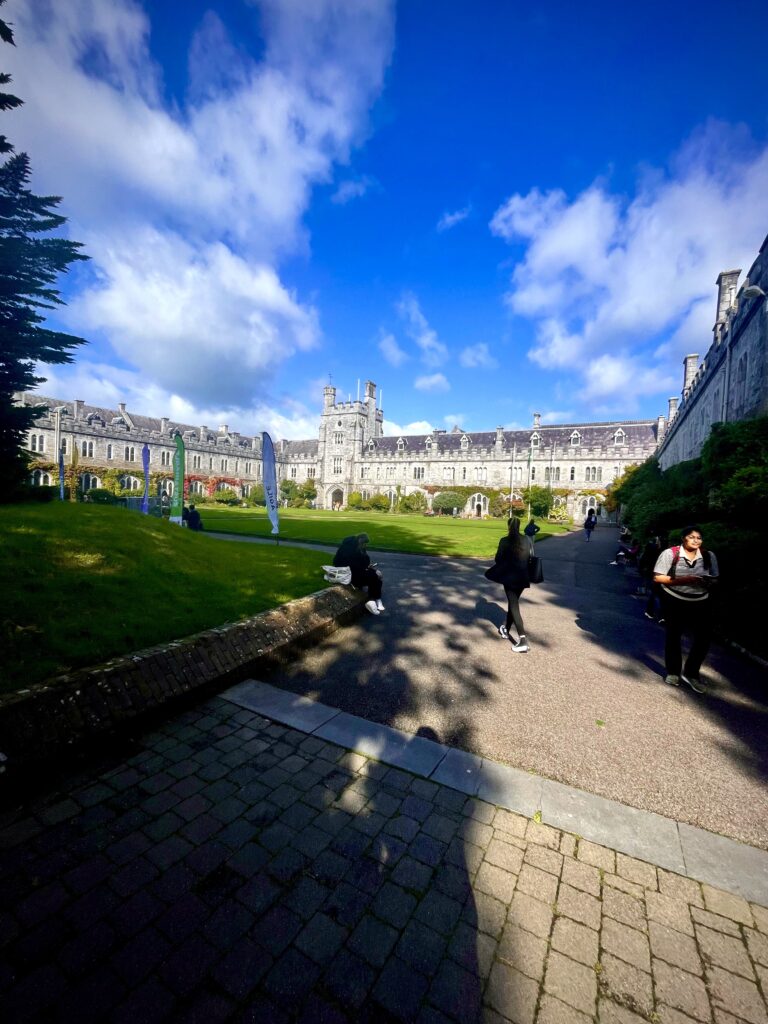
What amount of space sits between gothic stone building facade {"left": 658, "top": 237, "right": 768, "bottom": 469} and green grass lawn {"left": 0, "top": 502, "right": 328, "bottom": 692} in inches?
527

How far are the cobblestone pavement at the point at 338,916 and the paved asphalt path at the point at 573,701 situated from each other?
912 mm

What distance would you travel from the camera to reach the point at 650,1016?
1.98 meters

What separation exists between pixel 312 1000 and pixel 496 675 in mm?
4153

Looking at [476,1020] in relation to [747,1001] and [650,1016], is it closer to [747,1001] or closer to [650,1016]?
[650,1016]

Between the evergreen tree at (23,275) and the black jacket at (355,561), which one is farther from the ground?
the evergreen tree at (23,275)

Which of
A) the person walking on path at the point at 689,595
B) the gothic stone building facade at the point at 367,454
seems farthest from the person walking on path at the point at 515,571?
the gothic stone building facade at the point at 367,454

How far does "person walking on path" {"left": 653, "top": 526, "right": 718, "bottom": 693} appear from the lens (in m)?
5.10

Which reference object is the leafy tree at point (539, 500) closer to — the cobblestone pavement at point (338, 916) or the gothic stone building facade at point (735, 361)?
the gothic stone building facade at point (735, 361)

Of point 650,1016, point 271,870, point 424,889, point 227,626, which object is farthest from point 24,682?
point 650,1016

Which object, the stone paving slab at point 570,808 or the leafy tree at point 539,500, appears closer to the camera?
the stone paving slab at point 570,808

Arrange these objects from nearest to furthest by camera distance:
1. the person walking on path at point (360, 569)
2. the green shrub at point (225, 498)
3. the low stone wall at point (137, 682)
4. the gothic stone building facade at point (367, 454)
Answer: the low stone wall at point (137, 682)
the person walking on path at point (360, 569)
the gothic stone building facade at point (367, 454)
the green shrub at point (225, 498)

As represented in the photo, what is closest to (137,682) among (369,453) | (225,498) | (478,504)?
(478,504)

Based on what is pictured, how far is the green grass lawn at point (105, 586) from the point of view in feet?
14.8

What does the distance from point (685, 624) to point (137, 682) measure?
6270 millimetres
